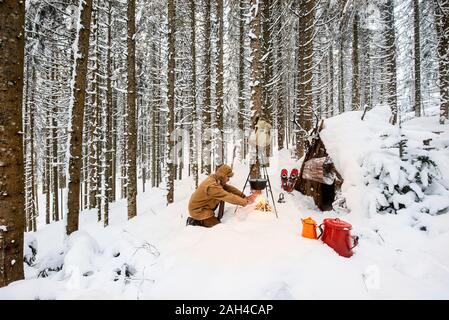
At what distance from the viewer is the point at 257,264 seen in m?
2.94

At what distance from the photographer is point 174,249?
3691 millimetres

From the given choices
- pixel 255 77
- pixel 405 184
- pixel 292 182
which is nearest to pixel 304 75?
pixel 255 77

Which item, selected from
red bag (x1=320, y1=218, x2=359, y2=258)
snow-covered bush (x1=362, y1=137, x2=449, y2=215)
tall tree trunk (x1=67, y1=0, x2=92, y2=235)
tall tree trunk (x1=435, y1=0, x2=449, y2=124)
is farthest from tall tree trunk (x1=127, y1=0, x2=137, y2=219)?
tall tree trunk (x1=435, y1=0, x2=449, y2=124)

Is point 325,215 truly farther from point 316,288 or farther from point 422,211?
point 316,288

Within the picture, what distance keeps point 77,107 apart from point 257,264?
15.0ft

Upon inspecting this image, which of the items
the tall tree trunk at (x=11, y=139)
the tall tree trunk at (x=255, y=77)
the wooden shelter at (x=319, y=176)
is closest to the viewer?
the tall tree trunk at (x=11, y=139)

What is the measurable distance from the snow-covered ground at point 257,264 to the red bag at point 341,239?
109 mm

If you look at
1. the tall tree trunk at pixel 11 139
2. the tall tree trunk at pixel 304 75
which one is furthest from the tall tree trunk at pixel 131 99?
the tall tree trunk at pixel 304 75

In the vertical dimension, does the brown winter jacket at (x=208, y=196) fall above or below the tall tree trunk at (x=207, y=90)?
below

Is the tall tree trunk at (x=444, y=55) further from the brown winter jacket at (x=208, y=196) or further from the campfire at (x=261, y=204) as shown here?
the brown winter jacket at (x=208, y=196)

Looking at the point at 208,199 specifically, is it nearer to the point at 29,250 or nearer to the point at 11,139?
the point at 29,250

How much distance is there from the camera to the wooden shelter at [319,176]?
5734mm
